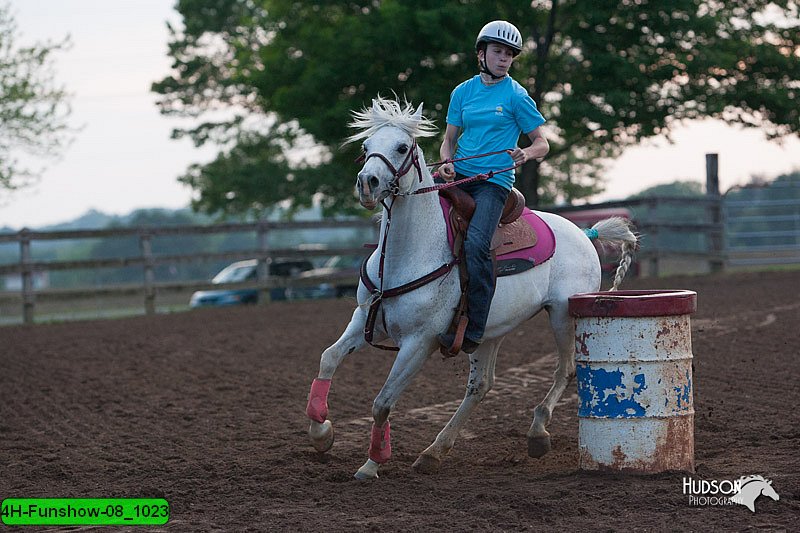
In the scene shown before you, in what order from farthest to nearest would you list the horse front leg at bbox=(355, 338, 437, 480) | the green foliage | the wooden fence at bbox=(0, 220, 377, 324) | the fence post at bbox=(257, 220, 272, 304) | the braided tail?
the green foliage → the fence post at bbox=(257, 220, 272, 304) → the wooden fence at bbox=(0, 220, 377, 324) → the braided tail → the horse front leg at bbox=(355, 338, 437, 480)

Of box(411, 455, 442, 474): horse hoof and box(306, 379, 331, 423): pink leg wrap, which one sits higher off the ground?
box(306, 379, 331, 423): pink leg wrap

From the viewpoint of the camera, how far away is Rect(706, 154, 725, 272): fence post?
69.6ft

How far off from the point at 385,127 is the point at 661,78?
1602cm

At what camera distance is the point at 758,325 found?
1159 cm

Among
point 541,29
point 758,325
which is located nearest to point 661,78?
point 541,29

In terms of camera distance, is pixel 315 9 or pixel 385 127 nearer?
pixel 385 127

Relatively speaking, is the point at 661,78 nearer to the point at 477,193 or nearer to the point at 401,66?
the point at 401,66

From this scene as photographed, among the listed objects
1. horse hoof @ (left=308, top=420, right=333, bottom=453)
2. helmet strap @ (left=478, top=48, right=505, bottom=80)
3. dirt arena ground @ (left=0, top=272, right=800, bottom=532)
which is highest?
helmet strap @ (left=478, top=48, right=505, bottom=80)

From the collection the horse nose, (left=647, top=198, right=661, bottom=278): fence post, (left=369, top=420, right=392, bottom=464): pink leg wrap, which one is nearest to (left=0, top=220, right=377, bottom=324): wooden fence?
(left=647, top=198, right=661, bottom=278): fence post

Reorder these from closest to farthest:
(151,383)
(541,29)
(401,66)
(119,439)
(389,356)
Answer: (119,439) < (151,383) < (389,356) < (401,66) < (541,29)

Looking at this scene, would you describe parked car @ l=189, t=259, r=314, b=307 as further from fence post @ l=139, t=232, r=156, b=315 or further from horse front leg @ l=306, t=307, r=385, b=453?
horse front leg @ l=306, t=307, r=385, b=453

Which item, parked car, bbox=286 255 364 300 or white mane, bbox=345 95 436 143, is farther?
parked car, bbox=286 255 364 300

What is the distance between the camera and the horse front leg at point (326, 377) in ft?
18.9

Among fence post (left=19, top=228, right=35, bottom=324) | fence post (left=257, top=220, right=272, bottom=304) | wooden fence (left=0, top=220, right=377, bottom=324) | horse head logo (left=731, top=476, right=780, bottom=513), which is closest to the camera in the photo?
horse head logo (left=731, top=476, right=780, bottom=513)
